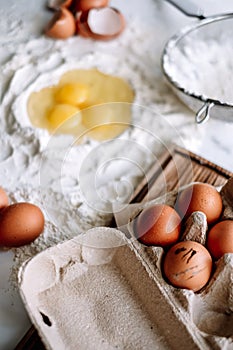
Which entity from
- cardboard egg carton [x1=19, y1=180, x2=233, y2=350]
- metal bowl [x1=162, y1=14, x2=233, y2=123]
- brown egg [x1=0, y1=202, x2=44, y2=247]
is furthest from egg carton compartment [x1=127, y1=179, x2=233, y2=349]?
metal bowl [x1=162, y1=14, x2=233, y2=123]

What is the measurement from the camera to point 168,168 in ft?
4.43

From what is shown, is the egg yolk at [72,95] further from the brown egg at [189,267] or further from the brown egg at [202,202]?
the brown egg at [189,267]

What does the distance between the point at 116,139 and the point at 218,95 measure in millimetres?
294

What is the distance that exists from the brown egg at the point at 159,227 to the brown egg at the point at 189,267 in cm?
4

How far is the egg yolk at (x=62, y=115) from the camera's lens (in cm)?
148

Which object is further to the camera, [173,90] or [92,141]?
[173,90]

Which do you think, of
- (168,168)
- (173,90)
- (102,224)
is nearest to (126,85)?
(173,90)

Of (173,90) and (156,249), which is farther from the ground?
(156,249)

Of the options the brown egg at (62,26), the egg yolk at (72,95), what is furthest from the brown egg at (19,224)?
the brown egg at (62,26)

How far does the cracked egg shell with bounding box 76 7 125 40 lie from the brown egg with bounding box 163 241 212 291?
0.90 meters

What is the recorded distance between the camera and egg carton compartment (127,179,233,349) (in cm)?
94

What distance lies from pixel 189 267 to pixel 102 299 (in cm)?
17

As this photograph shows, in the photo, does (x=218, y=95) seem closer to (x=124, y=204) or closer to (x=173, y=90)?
(x=173, y=90)

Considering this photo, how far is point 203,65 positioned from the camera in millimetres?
1601
